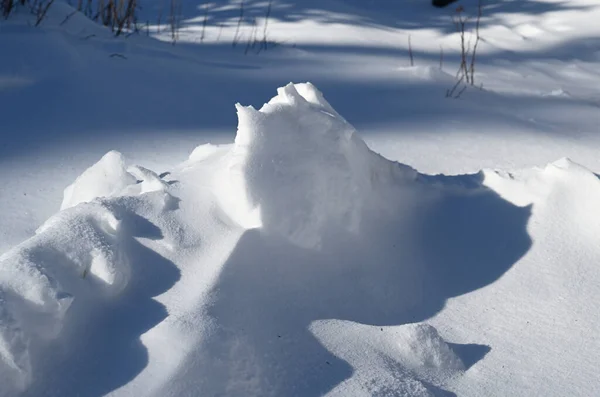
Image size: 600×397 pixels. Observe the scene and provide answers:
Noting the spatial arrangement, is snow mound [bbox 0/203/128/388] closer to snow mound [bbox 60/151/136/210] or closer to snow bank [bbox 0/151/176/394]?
snow bank [bbox 0/151/176/394]

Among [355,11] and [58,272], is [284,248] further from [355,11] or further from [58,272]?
[355,11]

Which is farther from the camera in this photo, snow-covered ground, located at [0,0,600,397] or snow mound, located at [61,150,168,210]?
snow mound, located at [61,150,168,210]

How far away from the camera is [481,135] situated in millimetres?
2617

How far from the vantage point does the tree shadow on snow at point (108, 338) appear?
1.10 m

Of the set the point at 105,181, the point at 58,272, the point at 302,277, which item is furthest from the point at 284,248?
the point at 105,181

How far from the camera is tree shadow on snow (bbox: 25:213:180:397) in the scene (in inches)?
43.5

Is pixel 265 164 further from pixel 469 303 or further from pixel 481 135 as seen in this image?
pixel 481 135

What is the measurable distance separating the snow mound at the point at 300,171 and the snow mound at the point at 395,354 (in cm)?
24

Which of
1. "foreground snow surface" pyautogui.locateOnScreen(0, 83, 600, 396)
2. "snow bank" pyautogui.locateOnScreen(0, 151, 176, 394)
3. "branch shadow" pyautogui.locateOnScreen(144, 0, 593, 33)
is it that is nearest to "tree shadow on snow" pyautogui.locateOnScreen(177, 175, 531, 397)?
"foreground snow surface" pyautogui.locateOnScreen(0, 83, 600, 396)

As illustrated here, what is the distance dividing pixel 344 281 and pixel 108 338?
0.48 meters

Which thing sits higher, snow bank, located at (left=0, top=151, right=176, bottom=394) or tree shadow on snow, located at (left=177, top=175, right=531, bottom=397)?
snow bank, located at (left=0, top=151, right=176, bottom=394)

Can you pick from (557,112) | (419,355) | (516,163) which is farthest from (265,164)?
(557,112)

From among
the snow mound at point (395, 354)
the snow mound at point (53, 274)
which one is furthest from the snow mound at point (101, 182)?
the snow mound at point (395, 354)

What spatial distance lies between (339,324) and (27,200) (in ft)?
3.18
